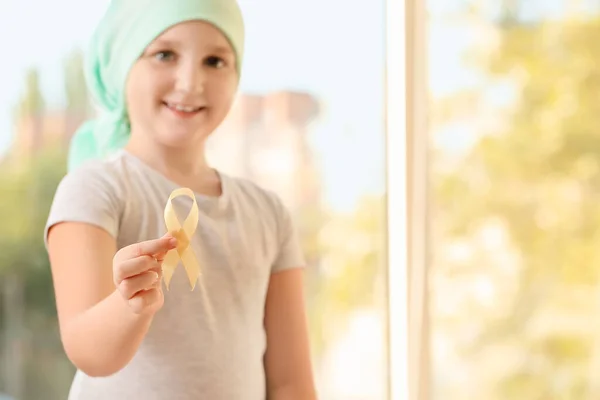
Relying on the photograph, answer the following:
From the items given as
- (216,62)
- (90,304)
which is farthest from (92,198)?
(216,62)

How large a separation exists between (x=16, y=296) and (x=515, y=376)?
0.95 m

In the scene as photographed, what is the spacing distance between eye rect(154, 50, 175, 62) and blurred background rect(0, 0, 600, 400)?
16.1 inches

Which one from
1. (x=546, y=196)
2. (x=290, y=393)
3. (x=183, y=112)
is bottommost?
(x=290, y=393)

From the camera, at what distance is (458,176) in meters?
1.56

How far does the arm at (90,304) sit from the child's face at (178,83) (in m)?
0.16

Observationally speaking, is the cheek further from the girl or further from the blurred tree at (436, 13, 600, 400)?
the blurred tree at (436, 13, 600, 400)

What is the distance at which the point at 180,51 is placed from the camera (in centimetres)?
94

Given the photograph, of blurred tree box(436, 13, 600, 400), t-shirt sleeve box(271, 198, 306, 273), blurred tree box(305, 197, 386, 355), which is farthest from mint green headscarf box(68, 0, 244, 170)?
blurred tree box(436, 13, 600, 400)

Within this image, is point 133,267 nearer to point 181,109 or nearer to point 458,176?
point 181,109

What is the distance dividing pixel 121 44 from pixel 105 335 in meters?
0.36

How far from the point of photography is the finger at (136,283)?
0.74 metres

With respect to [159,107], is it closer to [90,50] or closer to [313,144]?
[90,50]

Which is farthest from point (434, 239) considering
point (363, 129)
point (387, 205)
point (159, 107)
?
point (159, 107)

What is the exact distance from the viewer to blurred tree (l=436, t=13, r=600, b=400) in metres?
1.57
